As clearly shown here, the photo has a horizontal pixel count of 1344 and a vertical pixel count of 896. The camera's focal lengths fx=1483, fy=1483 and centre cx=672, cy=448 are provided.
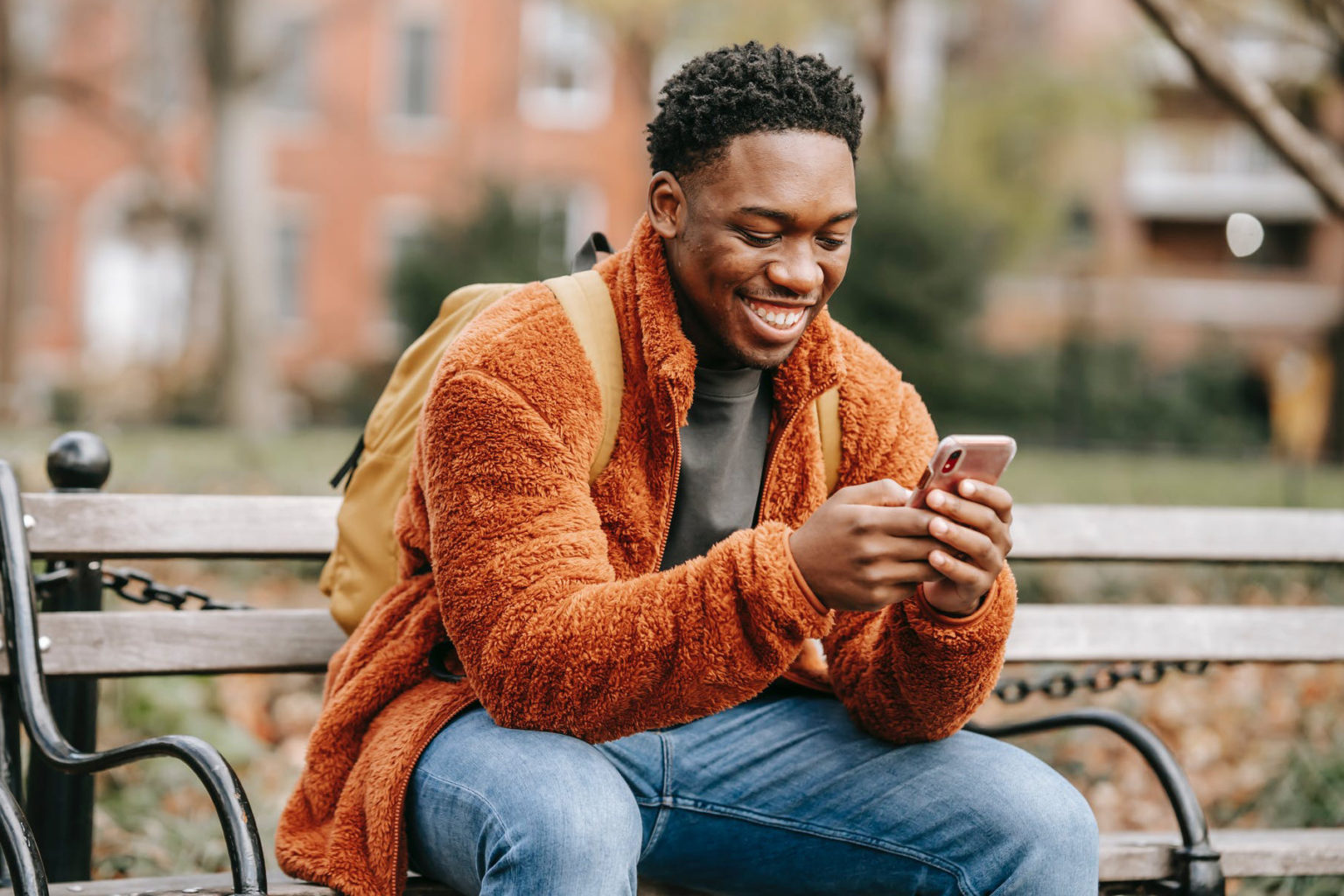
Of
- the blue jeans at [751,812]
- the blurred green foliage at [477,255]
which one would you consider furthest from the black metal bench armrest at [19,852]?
the blurred green foliage at [477,255]

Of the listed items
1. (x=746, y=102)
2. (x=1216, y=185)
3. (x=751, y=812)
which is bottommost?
(x=1216, y=185)

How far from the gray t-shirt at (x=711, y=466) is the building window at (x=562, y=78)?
25.2m

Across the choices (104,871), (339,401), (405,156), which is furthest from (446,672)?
(405,156)

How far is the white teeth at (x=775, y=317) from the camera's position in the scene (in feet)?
6.86

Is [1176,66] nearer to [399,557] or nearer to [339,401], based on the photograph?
[339,401]

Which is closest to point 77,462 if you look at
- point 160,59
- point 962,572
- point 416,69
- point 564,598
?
point 564,598

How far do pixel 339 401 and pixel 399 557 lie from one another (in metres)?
17.0

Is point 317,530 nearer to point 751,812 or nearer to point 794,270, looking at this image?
point 751,812

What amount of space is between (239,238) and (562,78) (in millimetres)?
14906

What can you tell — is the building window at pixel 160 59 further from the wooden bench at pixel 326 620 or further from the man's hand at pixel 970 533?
the man's hand at pixel 970 533

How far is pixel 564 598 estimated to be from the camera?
6.23 ft

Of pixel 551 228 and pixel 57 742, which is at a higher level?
pixel 57 742

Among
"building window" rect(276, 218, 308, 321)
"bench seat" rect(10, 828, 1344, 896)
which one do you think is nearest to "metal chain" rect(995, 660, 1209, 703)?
"bench seat" rect(10, 828, 1344, 896)

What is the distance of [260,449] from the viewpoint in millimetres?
7434
